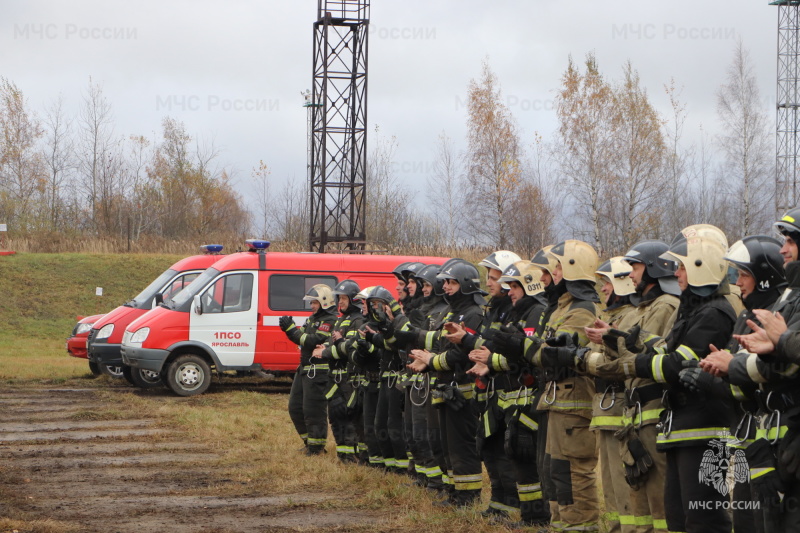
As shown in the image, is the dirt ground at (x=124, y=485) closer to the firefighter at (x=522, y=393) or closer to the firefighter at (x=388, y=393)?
the firefighter at (x=388, y=393)

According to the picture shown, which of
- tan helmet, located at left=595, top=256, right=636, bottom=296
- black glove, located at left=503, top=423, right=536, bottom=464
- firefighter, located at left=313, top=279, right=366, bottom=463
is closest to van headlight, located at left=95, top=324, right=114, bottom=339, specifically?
firefighter, located at left=313, top=279, right=366, bottom=463

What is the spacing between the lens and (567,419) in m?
6.55

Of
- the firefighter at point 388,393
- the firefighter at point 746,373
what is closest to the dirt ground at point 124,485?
the firefighter at point 388,393

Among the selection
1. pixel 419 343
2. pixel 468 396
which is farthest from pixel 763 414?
pixel 419 343

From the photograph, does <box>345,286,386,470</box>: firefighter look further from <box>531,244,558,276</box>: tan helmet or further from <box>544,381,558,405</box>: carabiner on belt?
<box>544,381,558,405</box>: carabiner on belt

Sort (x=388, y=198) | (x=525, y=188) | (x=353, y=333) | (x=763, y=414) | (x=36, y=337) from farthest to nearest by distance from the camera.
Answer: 1. (x=388, y=198)
2. (x=525, y=188)
3. (x=36, y=337)
4. (x=353, y=333)
5. (x=763, y=414)

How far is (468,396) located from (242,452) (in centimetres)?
435

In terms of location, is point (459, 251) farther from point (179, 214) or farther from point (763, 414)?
point (763, 414)

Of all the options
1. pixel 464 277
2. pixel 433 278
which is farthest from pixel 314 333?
pixel 464 277

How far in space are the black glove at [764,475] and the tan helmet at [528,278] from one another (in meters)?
2.93

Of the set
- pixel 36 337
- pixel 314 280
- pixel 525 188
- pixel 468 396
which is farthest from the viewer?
pixel 525 188

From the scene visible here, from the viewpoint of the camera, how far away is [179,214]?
5172 centimetres

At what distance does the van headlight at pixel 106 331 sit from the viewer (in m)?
17.8

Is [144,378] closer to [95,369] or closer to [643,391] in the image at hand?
[95,369]
